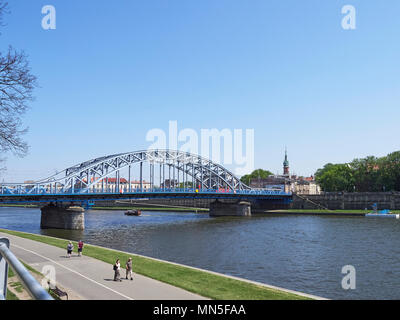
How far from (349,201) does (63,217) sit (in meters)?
82.1

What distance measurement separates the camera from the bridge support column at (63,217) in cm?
6228

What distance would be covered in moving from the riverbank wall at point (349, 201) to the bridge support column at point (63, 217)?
7432cm

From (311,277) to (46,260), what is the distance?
18211 millimetres

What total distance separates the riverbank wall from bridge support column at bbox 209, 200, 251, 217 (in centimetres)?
1986

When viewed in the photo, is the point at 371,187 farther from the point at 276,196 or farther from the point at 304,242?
the point at 304,242

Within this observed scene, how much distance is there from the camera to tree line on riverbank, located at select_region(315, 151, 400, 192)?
117938mm

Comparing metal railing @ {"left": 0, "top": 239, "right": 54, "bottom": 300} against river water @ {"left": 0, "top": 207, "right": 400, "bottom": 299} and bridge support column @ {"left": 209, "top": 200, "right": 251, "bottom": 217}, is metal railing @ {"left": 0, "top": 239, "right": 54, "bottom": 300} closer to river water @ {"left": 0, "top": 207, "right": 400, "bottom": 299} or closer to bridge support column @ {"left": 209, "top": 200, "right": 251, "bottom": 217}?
river water @ {"left": 0, "top": 207, "right": 400, "bottom": 299}

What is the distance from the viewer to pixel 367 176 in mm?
125125

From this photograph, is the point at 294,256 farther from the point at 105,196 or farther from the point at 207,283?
the point at 105,196

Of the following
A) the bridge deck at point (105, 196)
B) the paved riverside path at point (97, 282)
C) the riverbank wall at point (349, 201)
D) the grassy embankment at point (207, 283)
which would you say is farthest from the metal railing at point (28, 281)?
the riverbank wall at point (349, 201)
